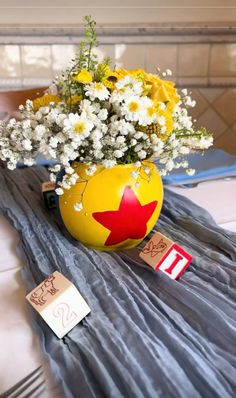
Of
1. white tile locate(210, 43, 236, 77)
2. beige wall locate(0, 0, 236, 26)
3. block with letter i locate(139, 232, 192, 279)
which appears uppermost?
beige wall locate(0, 0, 236, 26)

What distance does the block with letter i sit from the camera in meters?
0.71

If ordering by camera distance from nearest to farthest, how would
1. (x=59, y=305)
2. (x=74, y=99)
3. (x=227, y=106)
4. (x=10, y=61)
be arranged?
(x=59, y=305)
(x=74, y=99)
(x=10, y=61)
(x=227, y=106)

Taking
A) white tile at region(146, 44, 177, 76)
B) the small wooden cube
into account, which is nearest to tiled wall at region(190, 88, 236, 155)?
white tile at region(146, 44, 177, 76)

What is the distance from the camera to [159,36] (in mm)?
1983

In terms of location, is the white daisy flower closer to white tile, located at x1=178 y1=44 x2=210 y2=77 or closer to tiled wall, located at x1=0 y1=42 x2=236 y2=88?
tiled wall, located at x1=0 y1=42 x2=236 y2=88

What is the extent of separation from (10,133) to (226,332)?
472mm

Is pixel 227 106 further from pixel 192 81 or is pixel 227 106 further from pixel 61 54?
pixel 61 54

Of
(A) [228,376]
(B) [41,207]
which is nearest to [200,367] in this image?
(A) [228,376]

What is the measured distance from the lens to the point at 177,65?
205 centimetres

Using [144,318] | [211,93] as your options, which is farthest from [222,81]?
[144,318]

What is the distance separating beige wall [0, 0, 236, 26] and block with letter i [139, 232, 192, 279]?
4.94 ft

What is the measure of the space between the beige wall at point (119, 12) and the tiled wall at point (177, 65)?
106 millimetres

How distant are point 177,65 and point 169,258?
1542mm

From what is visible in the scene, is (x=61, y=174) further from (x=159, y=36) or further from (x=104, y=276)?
(x=159, y=36)
